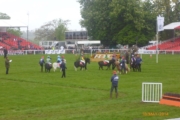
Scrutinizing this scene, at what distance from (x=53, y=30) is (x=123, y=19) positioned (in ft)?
231

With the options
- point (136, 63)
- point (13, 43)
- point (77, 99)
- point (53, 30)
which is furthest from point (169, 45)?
point (53, 30)

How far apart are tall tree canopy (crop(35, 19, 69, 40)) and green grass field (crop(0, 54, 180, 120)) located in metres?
108

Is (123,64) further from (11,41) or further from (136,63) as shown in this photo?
(11,41)

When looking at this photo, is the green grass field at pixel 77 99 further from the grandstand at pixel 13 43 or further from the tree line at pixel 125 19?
the tree line at pixel 125 19

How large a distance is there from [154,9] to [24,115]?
72.0m

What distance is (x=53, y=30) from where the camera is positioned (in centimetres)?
14988

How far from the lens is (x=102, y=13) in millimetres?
83188

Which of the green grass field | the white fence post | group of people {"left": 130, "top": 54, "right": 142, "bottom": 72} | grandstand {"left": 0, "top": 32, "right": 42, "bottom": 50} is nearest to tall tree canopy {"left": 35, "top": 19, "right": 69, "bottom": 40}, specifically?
grandstand {"left": 0, "top": 32, "right": 42, "bottom": 50}

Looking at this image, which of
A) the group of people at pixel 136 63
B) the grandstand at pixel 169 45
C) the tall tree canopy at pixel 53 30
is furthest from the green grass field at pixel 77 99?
the tall tree canopy at pixel 53 30

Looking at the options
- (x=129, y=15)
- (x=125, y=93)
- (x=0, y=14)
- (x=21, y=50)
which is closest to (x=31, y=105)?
(x=125, y=93)

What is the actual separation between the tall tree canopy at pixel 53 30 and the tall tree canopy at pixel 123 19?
53.4 meters

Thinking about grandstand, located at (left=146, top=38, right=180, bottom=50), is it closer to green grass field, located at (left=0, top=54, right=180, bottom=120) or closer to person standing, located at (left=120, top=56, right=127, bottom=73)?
person standing, located at (left=120, top=56, right=127, bottom=73)

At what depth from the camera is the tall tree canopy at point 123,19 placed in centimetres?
8069

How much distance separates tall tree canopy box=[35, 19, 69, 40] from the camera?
14212cm
